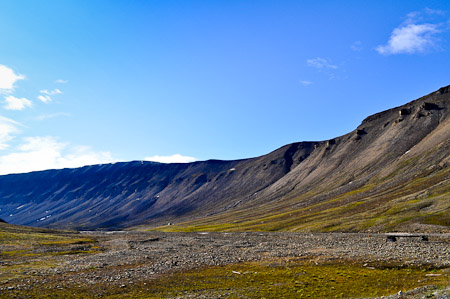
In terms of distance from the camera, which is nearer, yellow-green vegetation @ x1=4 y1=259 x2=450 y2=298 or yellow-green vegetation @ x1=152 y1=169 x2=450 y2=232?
yellow-green vegetation @ x1=4 y1=259 x2=450 y2=298

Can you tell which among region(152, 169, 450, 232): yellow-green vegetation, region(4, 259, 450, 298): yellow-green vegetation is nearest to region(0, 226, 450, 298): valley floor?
region(4, 259, 450, 298): yellow-green vegetation

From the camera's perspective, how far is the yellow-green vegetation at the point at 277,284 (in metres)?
27.1

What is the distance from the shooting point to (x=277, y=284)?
30828 mm

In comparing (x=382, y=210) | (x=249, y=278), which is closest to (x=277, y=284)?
(x=249, y=278)

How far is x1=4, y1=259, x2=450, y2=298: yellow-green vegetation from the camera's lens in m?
27.1

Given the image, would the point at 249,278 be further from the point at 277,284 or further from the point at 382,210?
the point at 382,210

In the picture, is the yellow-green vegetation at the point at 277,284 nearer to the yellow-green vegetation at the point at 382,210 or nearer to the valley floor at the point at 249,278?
the valley floor at the point at 249,278

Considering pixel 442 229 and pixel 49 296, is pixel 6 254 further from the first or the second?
pixel 442 229

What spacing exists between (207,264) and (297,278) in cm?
1575

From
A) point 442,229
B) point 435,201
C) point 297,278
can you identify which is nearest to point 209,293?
point 297,278

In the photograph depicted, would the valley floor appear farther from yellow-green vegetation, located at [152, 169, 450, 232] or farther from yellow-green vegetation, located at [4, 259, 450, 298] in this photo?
yellow-green vegetation, located at [152, 169, 450, 232]

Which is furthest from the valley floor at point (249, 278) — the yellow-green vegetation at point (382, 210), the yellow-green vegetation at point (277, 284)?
the yellow-green vegetation at point (382, 210)

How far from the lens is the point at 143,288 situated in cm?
3150

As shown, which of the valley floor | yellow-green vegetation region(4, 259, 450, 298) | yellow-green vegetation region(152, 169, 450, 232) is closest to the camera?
yellow-green vegetation region(4, 259, 450, 298)
